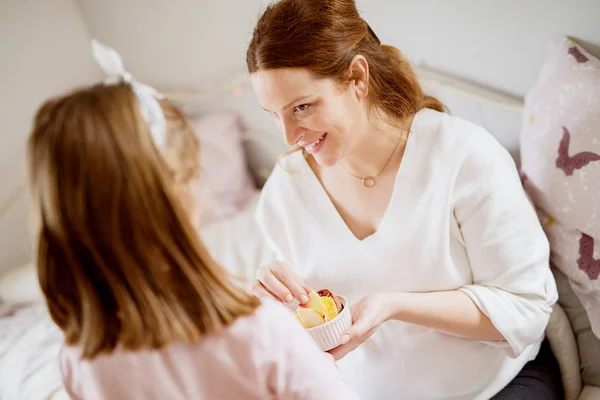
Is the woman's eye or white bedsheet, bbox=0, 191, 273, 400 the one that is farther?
white bedsheet, bbox=0, 191, 273, 400

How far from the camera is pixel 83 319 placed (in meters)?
0.76

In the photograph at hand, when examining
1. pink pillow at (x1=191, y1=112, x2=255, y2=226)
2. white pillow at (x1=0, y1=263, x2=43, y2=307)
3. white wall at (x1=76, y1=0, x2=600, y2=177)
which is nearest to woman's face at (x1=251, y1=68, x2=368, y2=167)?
white wall at (x1=76, y1=0, x2=600, y2=177)

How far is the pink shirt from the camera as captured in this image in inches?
29.7

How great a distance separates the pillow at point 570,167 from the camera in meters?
1.13

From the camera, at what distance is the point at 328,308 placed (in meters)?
0.98

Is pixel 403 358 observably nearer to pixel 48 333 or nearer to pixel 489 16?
pixel 489 16

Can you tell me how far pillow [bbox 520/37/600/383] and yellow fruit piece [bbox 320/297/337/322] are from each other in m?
0.54

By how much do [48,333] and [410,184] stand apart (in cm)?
124

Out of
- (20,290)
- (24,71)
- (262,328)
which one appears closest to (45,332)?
(20,290)

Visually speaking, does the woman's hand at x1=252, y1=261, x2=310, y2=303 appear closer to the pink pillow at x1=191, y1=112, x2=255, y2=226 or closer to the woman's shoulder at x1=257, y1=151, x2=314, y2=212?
the woman's shoulder at x1=257, y1=151, x2=314, y2=212

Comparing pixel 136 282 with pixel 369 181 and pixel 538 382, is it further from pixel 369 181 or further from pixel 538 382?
pixel 538 382

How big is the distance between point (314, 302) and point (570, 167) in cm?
60

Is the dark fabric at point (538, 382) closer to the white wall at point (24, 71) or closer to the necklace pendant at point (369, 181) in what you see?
the necklace pendant at point (369, 181)

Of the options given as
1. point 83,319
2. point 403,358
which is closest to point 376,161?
point 403,358
